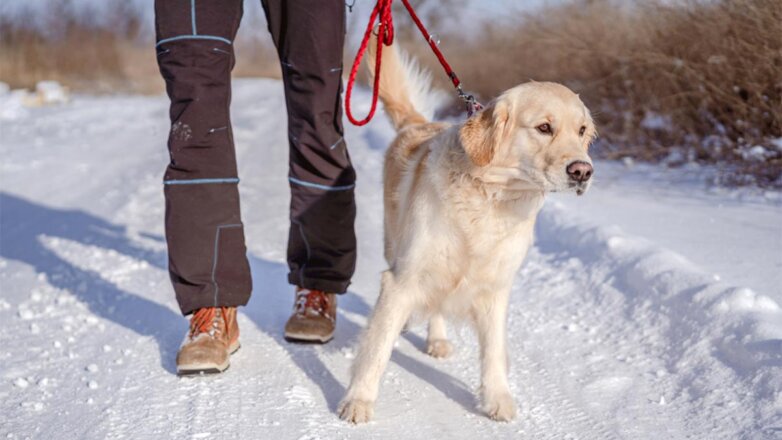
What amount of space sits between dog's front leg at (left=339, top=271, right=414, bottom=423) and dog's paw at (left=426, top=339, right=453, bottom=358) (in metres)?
0.53

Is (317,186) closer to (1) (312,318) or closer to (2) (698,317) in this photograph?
(1) (312,318)

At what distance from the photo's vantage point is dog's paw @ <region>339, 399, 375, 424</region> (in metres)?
2.35

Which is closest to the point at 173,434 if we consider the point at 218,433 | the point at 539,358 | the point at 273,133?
the point at 218,433

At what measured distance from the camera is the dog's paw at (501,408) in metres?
2.42

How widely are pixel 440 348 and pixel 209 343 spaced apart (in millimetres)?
907

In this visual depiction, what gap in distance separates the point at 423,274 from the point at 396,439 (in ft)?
1.75

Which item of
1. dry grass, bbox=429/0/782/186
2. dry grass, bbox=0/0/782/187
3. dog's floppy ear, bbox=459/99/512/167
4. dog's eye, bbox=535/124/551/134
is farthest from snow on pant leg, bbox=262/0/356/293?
dry grass, bbox=0/0/782/187

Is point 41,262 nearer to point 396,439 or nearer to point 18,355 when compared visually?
point 18,355

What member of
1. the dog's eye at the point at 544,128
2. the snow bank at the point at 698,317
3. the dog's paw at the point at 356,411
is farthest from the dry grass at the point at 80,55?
the dog's eye at the point at 544,128

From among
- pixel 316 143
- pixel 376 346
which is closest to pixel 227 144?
pixel 316 143

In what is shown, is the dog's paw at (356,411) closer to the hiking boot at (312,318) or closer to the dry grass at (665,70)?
the hiking boot at (312,318)

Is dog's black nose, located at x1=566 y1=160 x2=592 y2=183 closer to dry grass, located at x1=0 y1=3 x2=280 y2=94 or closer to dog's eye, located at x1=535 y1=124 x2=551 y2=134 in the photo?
dog's eye, located at x1=535 y1=124 x2=551 y2=134

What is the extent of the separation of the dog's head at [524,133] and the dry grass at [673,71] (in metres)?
2.27

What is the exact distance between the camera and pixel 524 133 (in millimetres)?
2432
